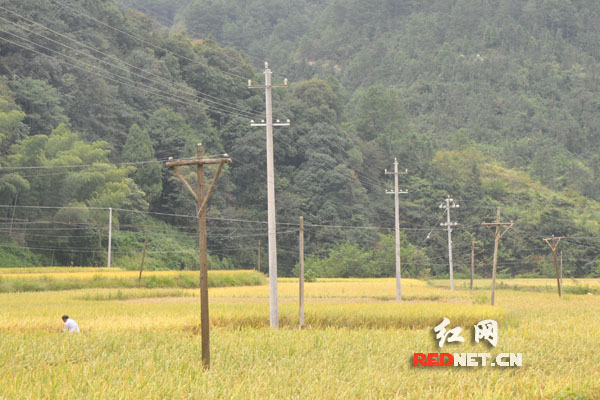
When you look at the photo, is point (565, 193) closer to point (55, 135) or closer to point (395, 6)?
point (55, 135)

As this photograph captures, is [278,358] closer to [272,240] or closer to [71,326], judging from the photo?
[71,326]

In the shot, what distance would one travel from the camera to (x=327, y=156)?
7556 cm

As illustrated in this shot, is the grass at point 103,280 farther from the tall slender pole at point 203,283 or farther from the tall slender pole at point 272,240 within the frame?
the tall slender pole at point 203,283

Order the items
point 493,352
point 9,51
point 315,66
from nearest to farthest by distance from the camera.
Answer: point 493,352
point 9,51
point 315,66

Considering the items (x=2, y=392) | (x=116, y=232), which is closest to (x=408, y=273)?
(x=116, y=232)

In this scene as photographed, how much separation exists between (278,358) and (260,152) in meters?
57.4

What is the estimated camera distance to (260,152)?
72188 mm

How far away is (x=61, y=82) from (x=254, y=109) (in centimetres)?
2400

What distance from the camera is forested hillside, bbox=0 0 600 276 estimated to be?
5359 cm

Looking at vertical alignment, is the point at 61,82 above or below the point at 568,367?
above
